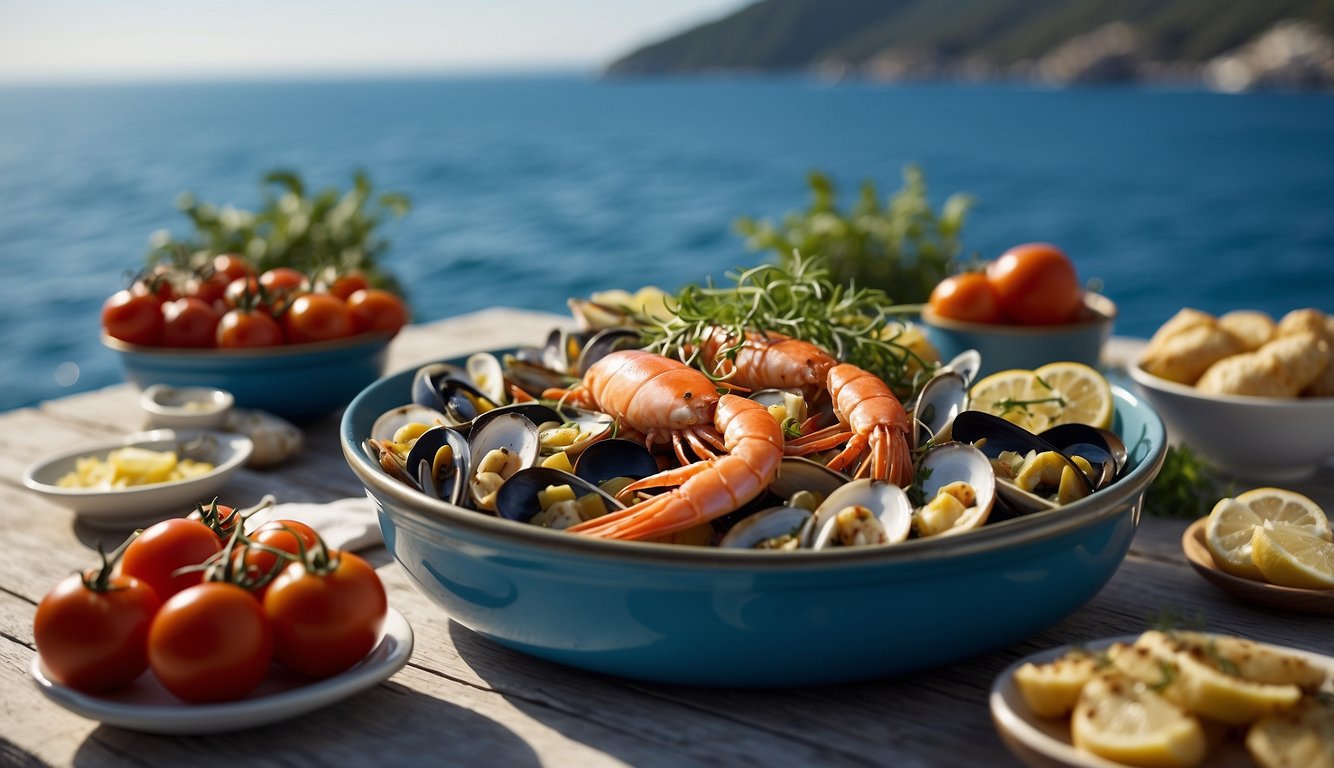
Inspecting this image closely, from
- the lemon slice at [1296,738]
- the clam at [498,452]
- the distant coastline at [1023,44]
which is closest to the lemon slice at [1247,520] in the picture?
the lemon slice at [1296,738]

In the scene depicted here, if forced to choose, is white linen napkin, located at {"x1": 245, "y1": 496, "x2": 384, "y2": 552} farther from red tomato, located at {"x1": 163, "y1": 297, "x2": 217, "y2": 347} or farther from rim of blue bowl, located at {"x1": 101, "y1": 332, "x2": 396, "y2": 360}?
red tomato, located at {"x1": 163, "y1": 297, "x2": 217, "y2": 347}

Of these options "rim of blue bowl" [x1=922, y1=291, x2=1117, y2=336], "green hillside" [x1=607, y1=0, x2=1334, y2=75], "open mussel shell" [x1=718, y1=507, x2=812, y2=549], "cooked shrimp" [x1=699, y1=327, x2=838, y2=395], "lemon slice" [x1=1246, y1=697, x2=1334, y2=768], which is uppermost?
"green hillside" [x1=607, y1=0, x2=1334, y2=75]

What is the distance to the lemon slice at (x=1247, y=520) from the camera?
2.21 m

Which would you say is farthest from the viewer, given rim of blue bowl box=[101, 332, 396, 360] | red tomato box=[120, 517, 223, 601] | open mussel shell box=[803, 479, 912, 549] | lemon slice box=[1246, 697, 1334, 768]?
rim of blue bowl box=[101, 332, 396, 360]

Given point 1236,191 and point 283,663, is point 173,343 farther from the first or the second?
A: point 1236,191

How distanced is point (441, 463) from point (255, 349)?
1.64m

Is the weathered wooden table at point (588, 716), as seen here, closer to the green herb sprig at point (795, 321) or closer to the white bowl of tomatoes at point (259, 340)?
the green herb sprig at point (795, 321)

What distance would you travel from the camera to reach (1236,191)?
42031 mm

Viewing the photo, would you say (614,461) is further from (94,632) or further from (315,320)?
(315,320)

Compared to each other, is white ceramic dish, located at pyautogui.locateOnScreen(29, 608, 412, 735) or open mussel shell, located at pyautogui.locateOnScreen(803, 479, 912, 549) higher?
open mussel shell, located at pyautogui.locateOnScreen(803, 479, 912, 549)

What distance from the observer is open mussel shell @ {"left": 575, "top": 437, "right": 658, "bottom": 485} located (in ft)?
6.92

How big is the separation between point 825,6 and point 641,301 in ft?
362

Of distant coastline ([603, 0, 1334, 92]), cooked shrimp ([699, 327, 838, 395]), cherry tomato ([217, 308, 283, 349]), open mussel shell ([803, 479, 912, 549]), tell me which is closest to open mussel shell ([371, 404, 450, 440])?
cooked shrimp ([699, 327, 838, 395])

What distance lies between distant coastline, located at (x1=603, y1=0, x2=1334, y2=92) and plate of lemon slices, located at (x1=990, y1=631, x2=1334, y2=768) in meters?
71.6
